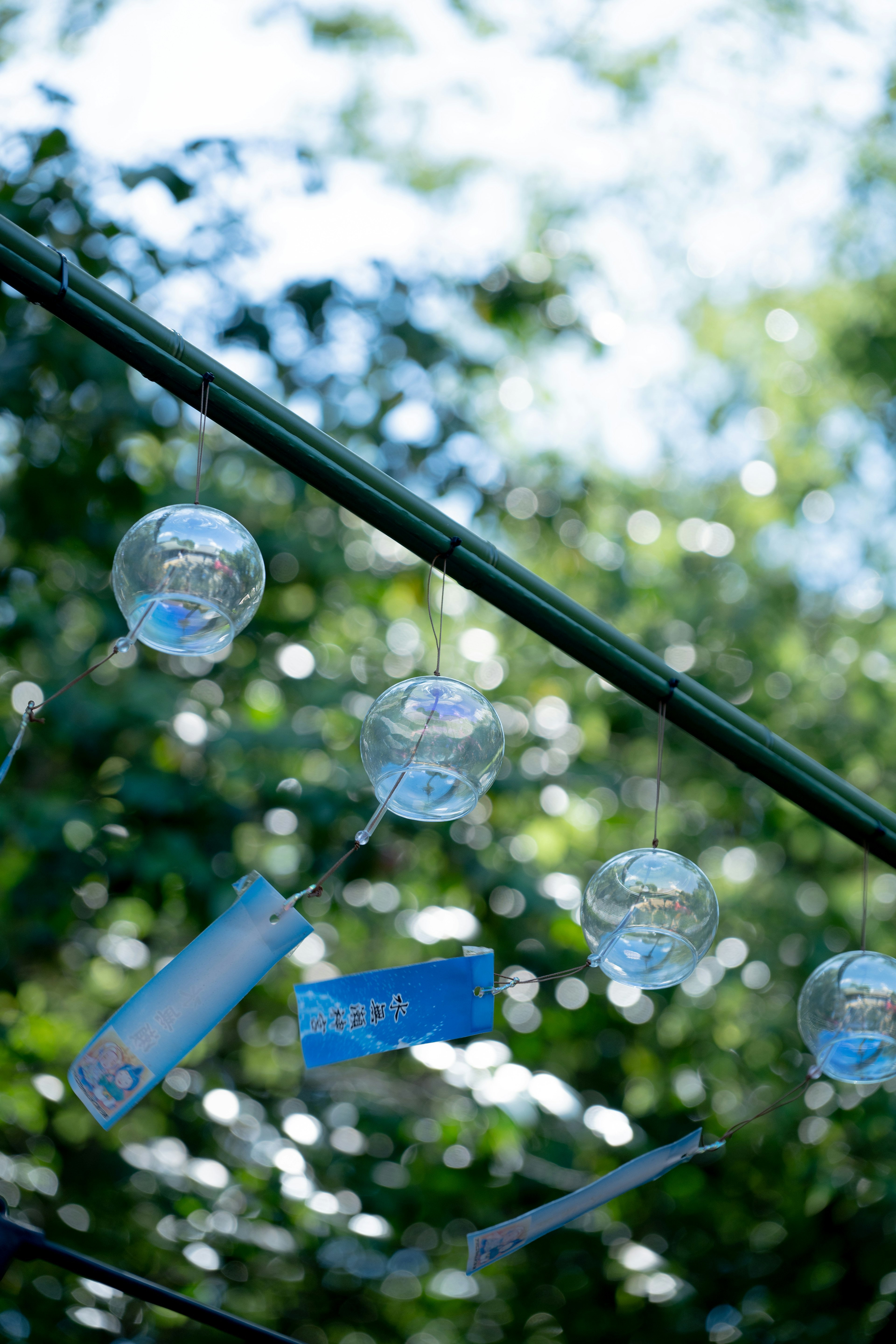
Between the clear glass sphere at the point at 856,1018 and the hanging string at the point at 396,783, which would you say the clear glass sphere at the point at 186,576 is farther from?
the clear glass sphere at the point at 856,1018

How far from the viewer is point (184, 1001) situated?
1221 mm

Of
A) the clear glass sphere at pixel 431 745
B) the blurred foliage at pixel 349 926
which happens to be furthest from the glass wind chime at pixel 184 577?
the blurred foliage at pixel 349 926

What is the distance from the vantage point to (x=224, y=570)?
1297 millimetres

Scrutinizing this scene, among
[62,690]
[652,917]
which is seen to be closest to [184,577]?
[62,690]

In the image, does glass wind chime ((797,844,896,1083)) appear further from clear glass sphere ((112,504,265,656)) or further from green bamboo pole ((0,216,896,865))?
clear glass sphere ((112,504,265,656))

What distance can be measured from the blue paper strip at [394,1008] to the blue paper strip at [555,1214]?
0.24 metres

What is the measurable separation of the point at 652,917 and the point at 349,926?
2.83 metres

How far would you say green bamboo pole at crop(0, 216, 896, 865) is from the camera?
120 centimetres

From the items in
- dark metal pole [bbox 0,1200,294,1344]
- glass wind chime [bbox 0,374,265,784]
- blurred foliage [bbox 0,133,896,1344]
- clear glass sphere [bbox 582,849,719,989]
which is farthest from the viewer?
blurred foliage [bbox 0,133,896,1344]

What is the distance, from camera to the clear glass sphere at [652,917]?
55.4 inches

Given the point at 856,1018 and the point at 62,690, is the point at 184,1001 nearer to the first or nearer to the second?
the point at 62,690

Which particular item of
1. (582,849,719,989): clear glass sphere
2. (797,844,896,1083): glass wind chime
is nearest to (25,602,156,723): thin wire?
(582,849,719,989): clear glass sphere

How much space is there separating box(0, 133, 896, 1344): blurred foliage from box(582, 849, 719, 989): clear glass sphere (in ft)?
4.46

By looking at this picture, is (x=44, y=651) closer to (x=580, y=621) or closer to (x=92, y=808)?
(x=92, y=808)
